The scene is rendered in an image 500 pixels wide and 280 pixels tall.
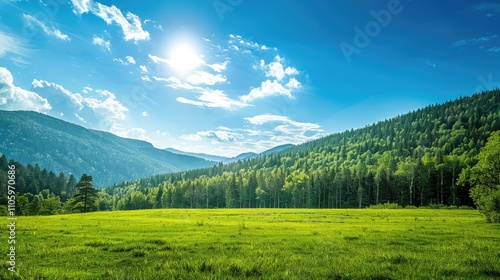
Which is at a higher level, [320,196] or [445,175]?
[445,175]

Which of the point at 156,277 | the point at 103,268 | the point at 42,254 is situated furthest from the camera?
the point at 42,254

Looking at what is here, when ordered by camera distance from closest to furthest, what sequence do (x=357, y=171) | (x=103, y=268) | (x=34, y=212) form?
(x=103, y=268), (x=34, y=212), (x=357, y=171)

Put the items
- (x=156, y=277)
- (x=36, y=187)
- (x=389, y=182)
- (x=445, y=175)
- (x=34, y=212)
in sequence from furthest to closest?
(x=36, y=187) < (x=389, y=182) < (x=445, y=175) < (x=34, y=212) < (x=156, y=277)

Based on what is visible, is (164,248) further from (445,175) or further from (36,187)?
(36,187)

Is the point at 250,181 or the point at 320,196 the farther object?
the point at 250,181

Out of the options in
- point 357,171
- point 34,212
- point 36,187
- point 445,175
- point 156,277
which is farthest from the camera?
point 36,187

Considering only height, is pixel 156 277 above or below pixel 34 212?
above

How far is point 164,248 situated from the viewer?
2173 centimetres

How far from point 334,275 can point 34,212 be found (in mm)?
120580

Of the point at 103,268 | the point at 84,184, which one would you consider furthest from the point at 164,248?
the point at 84,184

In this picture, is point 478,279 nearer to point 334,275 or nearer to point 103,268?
point 334,275

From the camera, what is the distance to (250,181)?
19138cm

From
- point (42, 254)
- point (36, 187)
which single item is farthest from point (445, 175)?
point (36, 187)

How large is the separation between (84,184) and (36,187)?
109 meters
